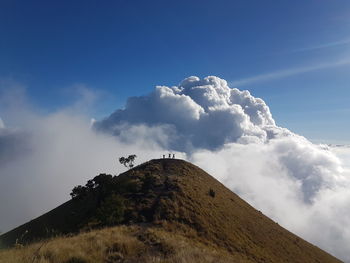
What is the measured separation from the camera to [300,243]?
206 feet

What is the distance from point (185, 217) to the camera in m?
45.7

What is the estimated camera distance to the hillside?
135ft

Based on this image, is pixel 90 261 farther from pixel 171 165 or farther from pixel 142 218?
pixel 171 165

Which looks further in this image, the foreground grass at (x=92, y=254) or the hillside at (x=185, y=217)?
the hillside at (x=185, y=217)

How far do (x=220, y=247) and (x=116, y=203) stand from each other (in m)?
16.3

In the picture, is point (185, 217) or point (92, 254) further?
point (185, 217)

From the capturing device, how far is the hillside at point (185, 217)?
1625 inches

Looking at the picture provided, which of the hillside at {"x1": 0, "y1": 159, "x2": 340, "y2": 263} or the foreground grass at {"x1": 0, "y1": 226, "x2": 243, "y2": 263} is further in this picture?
the hillside at {"x1": 0, "y1": 159, "x2": 340, "y2": 263}

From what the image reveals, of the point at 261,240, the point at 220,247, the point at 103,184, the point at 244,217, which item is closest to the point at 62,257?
the point at 220,247

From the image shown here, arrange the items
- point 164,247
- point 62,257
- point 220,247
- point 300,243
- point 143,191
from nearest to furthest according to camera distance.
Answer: point 62,257 < point 164,247 < point 220,247 < point 143,191 < point 300,243

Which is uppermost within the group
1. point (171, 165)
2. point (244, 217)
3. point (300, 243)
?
point (171, 165)

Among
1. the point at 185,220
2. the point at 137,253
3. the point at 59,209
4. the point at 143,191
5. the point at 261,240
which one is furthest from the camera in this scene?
the point at 59,209

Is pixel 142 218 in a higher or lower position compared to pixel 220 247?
higher

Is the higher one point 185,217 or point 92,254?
point 185,217
